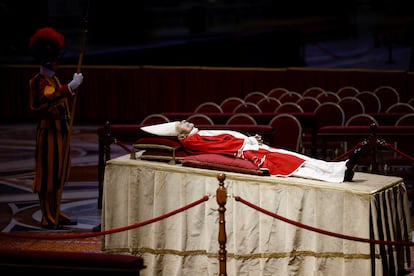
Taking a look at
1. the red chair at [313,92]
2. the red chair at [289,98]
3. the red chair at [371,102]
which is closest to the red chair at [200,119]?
the red chair at [289,98]

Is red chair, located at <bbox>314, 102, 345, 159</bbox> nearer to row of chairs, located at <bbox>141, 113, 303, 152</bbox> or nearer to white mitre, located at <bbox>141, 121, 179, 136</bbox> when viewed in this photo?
row of chairs, located at <bbox>141, 113, 303, 152</bbox>

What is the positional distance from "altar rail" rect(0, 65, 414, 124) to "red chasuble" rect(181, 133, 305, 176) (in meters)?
7.75

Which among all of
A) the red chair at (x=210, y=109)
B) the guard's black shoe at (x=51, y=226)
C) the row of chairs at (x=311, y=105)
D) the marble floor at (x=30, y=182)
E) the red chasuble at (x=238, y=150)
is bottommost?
the guard's black shoe at (x=51, y=226)

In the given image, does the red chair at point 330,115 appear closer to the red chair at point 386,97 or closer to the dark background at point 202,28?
the red chair at point 386,97

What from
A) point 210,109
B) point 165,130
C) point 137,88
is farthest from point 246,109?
point 137,88

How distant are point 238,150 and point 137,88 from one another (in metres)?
8.80

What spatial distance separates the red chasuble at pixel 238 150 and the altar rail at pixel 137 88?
7747mm

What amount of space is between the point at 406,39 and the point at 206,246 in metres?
18.3

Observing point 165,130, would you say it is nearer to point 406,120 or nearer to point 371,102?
point 406,120

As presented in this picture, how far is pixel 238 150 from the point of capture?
6914 millimetres

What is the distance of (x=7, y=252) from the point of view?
4406mm

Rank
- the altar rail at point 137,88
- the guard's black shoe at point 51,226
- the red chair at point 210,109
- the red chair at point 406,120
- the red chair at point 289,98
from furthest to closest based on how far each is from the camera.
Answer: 1. the altar rail at point 137,88
2. the red chair at point 289,98
3. the red chair at point 210,109
4. the red chair at point 406,120
5. the guard's black shoe at point 51,226

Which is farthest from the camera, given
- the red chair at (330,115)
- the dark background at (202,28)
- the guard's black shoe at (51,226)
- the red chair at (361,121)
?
the dark background at (202,28)

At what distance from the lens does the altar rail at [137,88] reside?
15.0 meters
